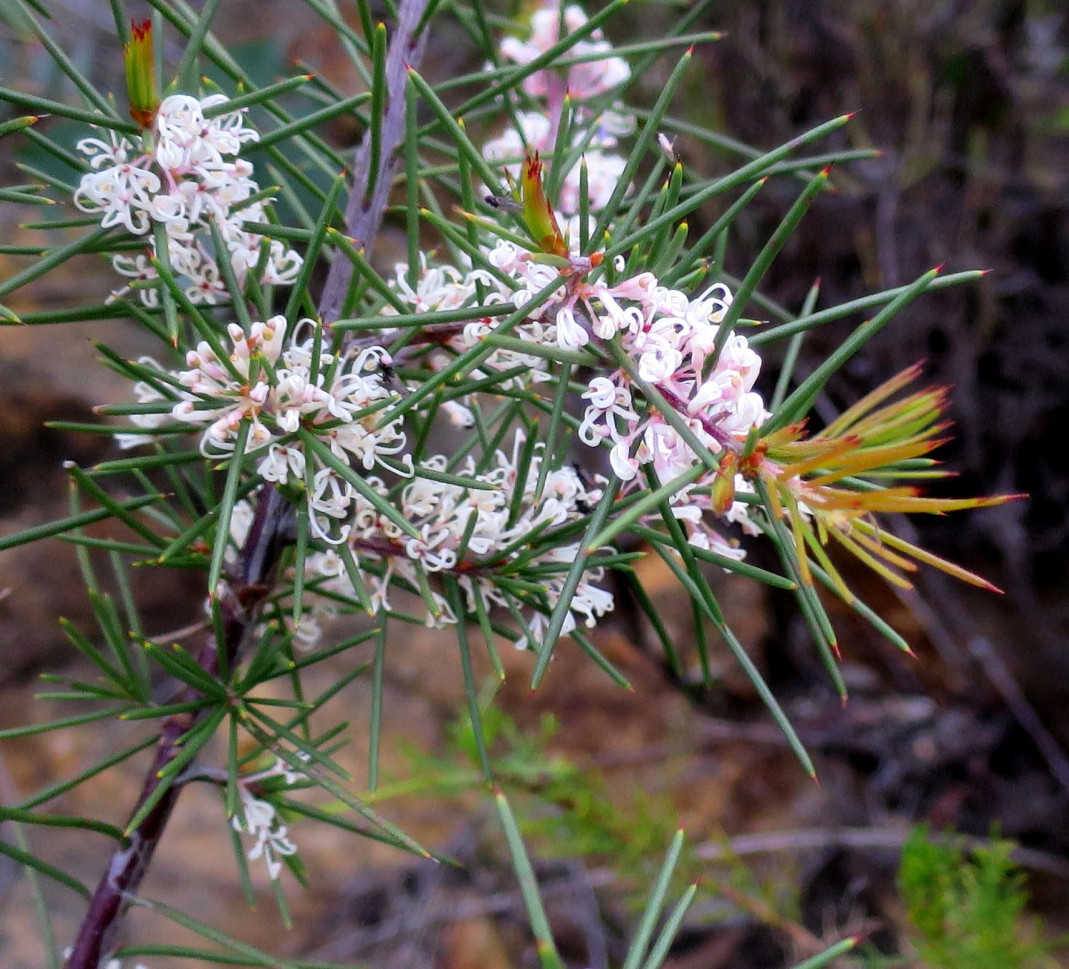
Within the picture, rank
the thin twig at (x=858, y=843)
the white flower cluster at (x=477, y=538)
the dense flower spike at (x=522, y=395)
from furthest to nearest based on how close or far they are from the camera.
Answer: the thin twig at (x=858, y=843) < the white flower cluster at (x=477, y=538) < the dense flower spike at (x=522, y=395)

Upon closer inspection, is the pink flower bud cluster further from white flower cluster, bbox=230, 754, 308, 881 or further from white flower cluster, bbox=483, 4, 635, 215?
white flower cluster, bbox=230, 754, 308, 881

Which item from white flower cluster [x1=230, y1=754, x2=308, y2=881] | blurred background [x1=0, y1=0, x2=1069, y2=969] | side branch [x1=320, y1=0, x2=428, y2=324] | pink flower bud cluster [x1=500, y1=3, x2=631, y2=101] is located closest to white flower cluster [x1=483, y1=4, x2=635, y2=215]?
pink flower bud cluster [x1=500, y1=3, x2=631, y2=101]

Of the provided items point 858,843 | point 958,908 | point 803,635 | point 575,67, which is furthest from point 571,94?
point 803,635

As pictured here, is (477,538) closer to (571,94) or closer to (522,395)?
(522,395)

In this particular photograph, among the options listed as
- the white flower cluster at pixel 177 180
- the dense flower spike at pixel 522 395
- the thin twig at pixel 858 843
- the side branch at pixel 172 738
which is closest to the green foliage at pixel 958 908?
the thin twig at pixel 858 843

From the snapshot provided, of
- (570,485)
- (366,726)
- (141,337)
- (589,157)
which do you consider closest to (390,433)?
(570,485)

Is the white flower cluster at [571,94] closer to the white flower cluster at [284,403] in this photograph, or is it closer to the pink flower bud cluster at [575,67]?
the pink flower bud cluster at [575,67]

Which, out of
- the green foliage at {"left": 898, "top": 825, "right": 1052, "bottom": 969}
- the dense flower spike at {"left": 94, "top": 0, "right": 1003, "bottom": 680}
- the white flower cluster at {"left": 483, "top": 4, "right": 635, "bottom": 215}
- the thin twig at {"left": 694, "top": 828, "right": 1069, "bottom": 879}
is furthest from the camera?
the thin twig at {"left": 694, "top": 828, "right": 1069, "bottom": 879}
